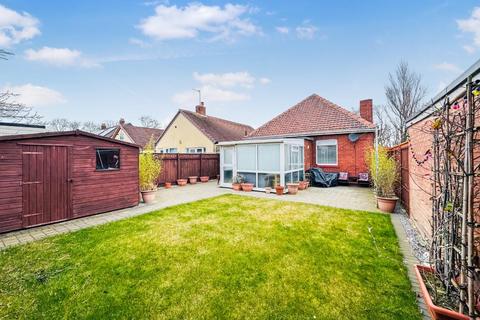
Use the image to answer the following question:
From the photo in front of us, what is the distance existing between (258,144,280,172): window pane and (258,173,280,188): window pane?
1.03ft

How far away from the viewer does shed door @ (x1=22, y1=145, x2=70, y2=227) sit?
17.5 feet

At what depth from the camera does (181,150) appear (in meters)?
19.8

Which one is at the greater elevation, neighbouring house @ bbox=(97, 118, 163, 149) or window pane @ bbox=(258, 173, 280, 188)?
neighbouring house @ bbox=(97, 118, 163, 149)

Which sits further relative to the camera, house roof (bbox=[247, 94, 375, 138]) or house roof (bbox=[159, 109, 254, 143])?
house roof (bbox=[159, 109, 254, 143])

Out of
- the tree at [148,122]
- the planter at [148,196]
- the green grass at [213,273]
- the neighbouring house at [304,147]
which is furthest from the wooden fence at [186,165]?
the tree at [148,122]

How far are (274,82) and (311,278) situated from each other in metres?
14.9

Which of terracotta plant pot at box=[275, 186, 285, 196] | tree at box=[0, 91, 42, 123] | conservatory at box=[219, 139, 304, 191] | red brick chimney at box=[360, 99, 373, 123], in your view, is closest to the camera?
tree at box=[0, 91, 42, 123]

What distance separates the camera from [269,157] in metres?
10.2

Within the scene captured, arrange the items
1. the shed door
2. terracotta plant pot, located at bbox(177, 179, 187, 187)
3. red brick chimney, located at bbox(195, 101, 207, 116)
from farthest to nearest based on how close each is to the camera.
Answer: red brick chimney, located at bbox(195, 101, 207, 116), terracotta plant pot, located at bbox(177, 179, 187, 187), the shed door

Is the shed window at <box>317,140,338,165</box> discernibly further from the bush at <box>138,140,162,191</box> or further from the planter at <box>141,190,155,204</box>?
the planter at <box>141,190,155,204</box>

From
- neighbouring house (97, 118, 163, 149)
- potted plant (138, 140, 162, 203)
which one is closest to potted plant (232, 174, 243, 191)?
potted plant (138, 140, 162, 203)

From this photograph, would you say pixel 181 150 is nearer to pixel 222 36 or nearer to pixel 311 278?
pixel 222 36

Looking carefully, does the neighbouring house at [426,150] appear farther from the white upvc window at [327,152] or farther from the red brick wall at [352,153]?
the white upvc window at [327,152]

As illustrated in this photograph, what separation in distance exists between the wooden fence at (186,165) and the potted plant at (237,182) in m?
4.35
